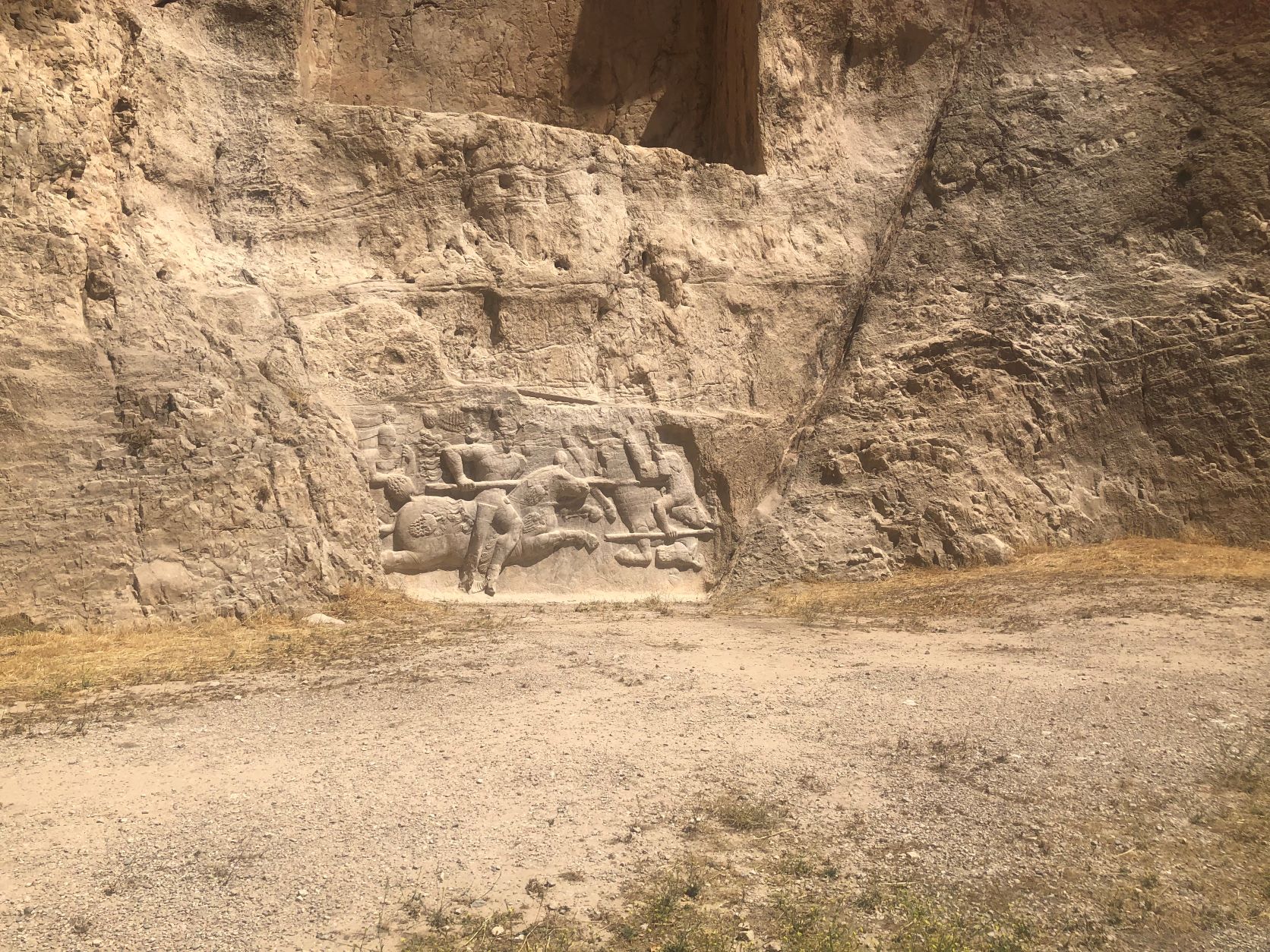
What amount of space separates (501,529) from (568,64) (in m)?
5.93

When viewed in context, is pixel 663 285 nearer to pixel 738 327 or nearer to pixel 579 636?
pixel 738 327

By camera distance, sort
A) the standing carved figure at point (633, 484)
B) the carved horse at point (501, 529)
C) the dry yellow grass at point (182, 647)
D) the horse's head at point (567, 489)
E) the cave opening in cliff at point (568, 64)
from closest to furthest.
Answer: the dry yellow grass at point (182, 647) → the carved horse at point (501, 529) → the horse's head at point (567, 489) → the standing carved figure at point (633, 484) → the cave opening in cliff at point (568, 64)

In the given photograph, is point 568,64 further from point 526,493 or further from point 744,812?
point 744,812

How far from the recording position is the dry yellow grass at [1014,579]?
9070 millimetres

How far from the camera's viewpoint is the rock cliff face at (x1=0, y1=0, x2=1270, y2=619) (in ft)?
30.2

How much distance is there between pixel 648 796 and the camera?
494cm

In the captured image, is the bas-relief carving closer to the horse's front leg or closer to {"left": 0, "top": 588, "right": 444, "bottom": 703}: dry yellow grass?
the horse's front leg

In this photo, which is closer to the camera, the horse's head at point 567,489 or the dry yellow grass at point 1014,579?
Answer: the dry yellow grass at point 1014,579

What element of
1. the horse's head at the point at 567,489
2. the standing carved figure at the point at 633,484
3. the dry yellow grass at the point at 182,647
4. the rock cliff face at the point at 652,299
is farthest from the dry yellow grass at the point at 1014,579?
the dry yellow grass at the point at 182,647

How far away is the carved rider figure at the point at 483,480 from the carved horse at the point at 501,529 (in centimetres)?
2

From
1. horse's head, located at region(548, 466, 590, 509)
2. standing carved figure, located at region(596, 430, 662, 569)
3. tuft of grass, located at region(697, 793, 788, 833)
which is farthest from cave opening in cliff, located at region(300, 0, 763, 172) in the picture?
tuft of grass, located at region(697, 793, 788, 833)

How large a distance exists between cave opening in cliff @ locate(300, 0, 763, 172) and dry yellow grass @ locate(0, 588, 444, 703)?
5.94 metres

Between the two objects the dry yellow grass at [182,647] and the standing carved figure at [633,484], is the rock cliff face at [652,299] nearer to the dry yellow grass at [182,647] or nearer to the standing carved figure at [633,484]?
the standing carved figure at [633,484]

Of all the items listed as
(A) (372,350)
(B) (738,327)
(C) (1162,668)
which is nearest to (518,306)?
(A) (372,350)
